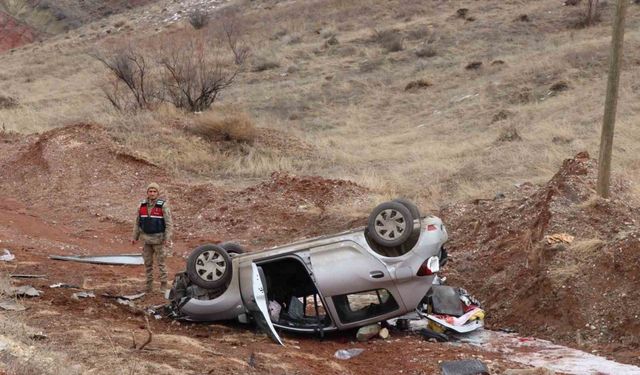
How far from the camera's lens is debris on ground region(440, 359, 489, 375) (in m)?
6.38

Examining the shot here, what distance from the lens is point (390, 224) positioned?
759 centimetres

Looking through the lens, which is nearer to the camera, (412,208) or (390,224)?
(390,224)

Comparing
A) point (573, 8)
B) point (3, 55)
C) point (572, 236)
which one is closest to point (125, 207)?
point (572, 236)

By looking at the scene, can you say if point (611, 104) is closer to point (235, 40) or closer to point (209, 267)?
point (209, 267)

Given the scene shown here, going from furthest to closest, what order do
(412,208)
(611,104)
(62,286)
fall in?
(611,104) → (62,286) → (412,208)

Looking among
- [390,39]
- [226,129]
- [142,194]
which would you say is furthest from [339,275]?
[390,39]

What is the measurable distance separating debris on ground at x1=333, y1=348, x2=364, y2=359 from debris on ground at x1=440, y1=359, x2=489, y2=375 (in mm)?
961

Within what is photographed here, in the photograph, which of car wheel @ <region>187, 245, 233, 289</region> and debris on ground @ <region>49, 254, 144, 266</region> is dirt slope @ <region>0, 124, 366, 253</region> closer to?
debris on ground @ <region>49, 254, 144, 266</region>

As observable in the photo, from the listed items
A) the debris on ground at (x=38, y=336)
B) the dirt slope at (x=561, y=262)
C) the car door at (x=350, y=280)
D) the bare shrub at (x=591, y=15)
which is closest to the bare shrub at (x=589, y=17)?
the bare shrub at (x=591, y=15)

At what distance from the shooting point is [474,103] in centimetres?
2486

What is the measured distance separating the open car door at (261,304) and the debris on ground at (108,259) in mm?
4339

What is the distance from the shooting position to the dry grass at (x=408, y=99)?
17.5 meters

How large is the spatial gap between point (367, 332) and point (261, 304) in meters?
1.13

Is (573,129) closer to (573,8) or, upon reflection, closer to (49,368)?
(49,368)
